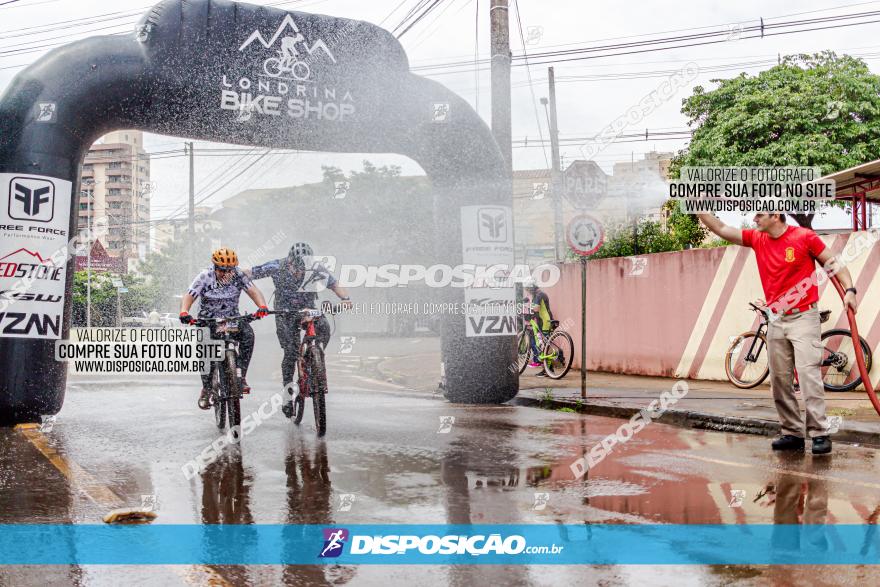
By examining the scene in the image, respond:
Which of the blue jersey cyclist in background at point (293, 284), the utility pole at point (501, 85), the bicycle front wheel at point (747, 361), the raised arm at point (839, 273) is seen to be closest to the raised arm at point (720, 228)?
the raised arm at point (839, 273)

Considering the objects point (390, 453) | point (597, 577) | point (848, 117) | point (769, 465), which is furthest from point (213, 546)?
point (848, 117)

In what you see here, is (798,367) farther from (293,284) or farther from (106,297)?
(106,297)

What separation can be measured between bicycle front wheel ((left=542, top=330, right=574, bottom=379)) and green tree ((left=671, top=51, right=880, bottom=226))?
62.1 ft

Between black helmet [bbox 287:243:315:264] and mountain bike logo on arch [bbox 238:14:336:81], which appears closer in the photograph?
black helmet [bbox 287:243:315:264]

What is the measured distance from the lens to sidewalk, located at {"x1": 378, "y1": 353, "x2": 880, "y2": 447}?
9091 mm

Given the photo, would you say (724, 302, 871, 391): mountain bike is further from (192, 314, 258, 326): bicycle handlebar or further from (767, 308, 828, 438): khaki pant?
(192, 314, 258, 326): bicycle handlebar

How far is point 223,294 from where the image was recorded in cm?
928

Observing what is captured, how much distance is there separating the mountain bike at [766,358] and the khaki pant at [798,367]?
3.53m

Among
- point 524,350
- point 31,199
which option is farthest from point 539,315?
point 31,199

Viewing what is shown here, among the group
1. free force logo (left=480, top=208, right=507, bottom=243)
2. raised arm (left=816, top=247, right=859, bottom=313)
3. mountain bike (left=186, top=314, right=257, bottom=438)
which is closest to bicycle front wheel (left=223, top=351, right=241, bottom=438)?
mountain bike (left=186, top=314, right=257, bottom=438)

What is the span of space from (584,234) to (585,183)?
7.91 ft

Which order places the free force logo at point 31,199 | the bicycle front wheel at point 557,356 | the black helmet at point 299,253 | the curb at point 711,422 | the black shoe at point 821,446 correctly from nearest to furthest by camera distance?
the black shoe at point 821,446 → the curb at point 711,422 → the free force logo at point 31,199 → the black helmet at point 299,253 → the bicycle front wheel at point 557,356

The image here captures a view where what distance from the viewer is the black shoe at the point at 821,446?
762cm

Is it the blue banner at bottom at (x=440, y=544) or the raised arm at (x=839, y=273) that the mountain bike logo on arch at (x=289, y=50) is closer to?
the raised arm at (x=839, y=273)
